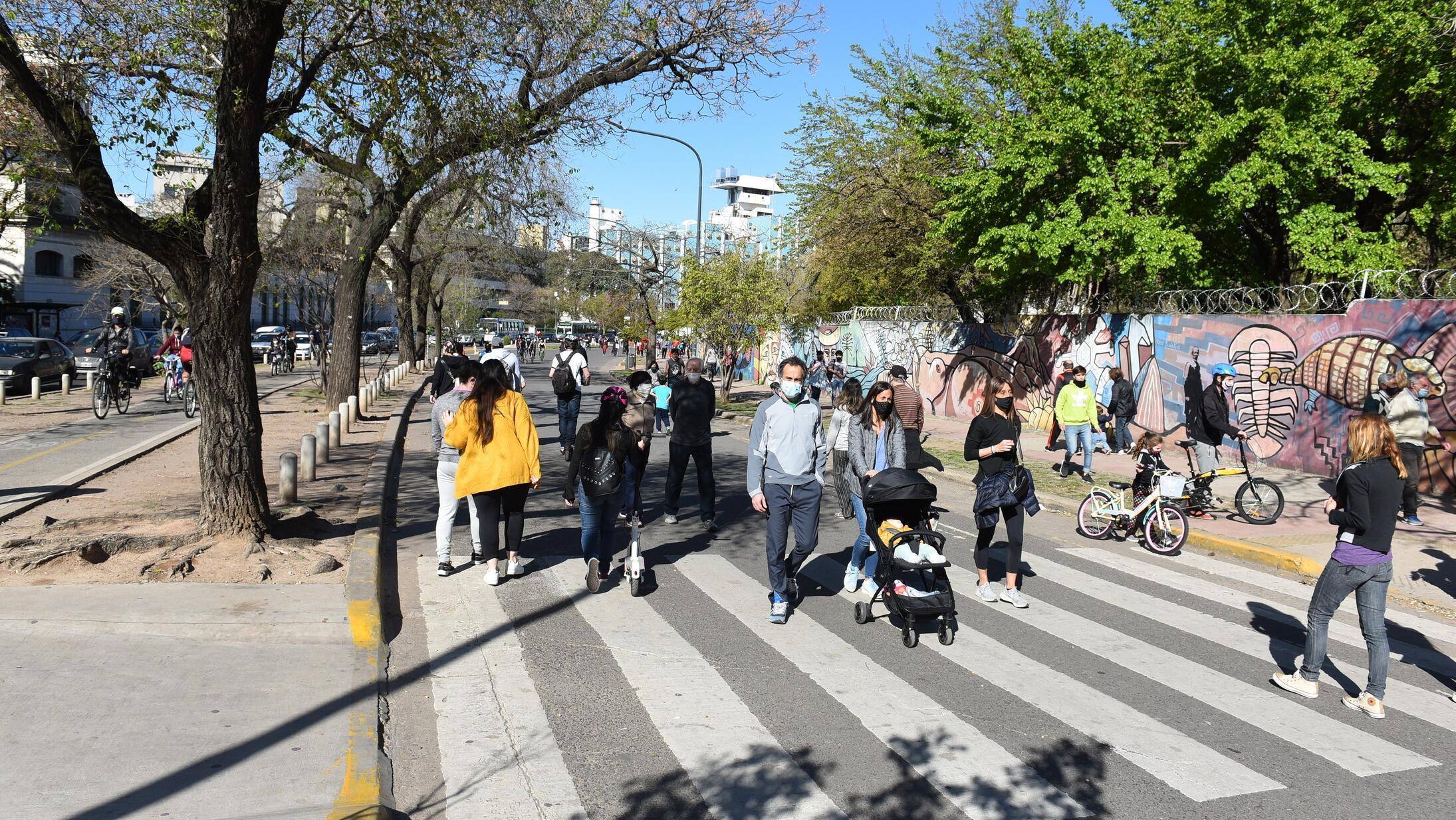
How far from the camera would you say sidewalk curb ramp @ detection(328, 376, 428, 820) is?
4.42 m

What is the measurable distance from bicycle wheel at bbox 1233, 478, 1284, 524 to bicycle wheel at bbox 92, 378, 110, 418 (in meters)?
19.0

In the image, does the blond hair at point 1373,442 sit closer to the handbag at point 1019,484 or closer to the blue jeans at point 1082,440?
the handbag at point 1019,484

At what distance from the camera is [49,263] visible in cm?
5756

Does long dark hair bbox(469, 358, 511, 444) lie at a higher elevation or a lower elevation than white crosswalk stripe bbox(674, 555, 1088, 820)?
higher

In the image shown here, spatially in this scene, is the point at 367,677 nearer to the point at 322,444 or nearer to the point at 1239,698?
the point at 1239,698

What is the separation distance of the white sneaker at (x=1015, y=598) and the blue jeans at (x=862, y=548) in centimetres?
102

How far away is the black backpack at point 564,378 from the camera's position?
14.4 meters

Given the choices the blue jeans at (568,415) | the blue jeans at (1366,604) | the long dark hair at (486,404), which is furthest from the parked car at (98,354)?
the blue jeans at (1366,604)

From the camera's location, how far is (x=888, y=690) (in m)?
6.04

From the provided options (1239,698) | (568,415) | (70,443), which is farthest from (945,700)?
(70,443)

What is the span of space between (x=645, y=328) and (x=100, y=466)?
32661mm

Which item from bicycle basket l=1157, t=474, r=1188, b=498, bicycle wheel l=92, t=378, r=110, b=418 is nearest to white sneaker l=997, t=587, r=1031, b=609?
bicycle basket l=1157, t=474, r=1188, b=498

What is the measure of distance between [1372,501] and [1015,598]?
277cm

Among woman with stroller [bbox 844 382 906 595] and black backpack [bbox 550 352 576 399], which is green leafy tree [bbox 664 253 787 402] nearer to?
black backpack [bbox 550 352 576 399]
